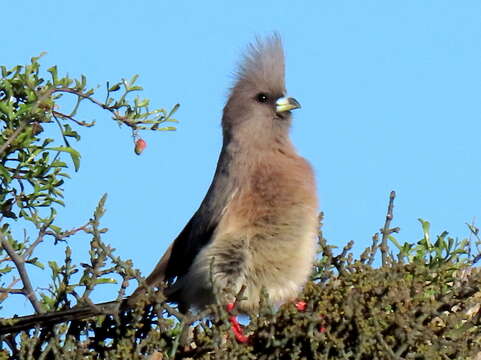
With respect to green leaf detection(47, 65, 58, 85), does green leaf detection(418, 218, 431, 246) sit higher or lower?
lower

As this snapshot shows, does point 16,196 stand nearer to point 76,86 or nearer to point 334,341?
point 76,86

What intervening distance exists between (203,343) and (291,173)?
2.17 meters

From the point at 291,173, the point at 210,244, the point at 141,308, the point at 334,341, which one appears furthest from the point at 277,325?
the point at 291,173

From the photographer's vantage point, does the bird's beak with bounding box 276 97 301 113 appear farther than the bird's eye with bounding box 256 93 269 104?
No

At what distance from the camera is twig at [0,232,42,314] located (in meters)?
4.71

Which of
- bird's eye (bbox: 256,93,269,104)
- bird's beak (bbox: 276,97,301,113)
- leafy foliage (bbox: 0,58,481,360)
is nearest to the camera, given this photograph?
leafy foliage (bbox: 0,58,481,360)

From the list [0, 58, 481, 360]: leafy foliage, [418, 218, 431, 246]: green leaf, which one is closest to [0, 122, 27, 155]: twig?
[0, 58, 481, 360]: leafy foliage

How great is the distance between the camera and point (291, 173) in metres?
6.45

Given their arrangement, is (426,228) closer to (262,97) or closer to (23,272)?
(262,97)

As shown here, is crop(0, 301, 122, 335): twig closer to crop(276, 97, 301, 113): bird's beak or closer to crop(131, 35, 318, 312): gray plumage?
crop(131, 35, 318, 312): gray plumage

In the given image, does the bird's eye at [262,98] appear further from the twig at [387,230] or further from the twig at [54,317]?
the twig at [54,317]

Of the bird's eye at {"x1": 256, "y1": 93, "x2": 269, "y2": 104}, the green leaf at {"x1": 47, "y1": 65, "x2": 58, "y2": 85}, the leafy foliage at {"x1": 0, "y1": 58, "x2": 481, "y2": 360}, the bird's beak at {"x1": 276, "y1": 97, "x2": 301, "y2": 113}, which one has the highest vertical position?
the bird's eye at {"x1": 256, "y1": 93, "x2": 269, "y2": 104}

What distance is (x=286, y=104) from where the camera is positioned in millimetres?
7039

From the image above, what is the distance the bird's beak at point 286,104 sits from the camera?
23.0 ft
